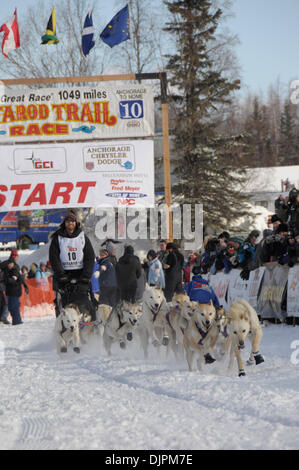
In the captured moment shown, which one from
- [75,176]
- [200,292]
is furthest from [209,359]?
[75,176]

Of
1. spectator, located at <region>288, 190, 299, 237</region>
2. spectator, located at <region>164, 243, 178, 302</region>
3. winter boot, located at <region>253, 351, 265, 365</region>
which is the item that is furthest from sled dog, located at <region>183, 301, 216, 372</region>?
spectator, located at <region>164, 243, 178, 302</region>

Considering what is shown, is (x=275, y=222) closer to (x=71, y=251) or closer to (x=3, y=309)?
(x=71, y=251)

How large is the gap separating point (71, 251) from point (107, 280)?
12.1 feet

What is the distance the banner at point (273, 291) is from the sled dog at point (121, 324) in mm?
2435

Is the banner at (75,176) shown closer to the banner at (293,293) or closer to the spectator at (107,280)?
the spectator at (107,280)

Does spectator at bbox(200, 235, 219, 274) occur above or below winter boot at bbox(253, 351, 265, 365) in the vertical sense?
above

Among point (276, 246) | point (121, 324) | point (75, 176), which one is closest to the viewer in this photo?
point (121, 324)

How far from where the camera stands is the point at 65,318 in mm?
7547

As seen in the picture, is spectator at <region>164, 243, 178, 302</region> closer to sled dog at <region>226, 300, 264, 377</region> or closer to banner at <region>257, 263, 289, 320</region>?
banner at <region>257, 263, 289, 320</region>

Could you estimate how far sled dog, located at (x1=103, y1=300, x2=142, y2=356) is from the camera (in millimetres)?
8070

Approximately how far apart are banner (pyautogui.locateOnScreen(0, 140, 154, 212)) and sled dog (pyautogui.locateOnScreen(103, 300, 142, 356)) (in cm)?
514

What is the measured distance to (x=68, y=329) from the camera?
24.8 feet

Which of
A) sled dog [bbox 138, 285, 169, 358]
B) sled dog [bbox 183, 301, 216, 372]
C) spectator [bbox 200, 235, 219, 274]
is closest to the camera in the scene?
sled dog [bbox 183, 301, 216, 372]

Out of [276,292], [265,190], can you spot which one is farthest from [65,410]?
[265,190]
